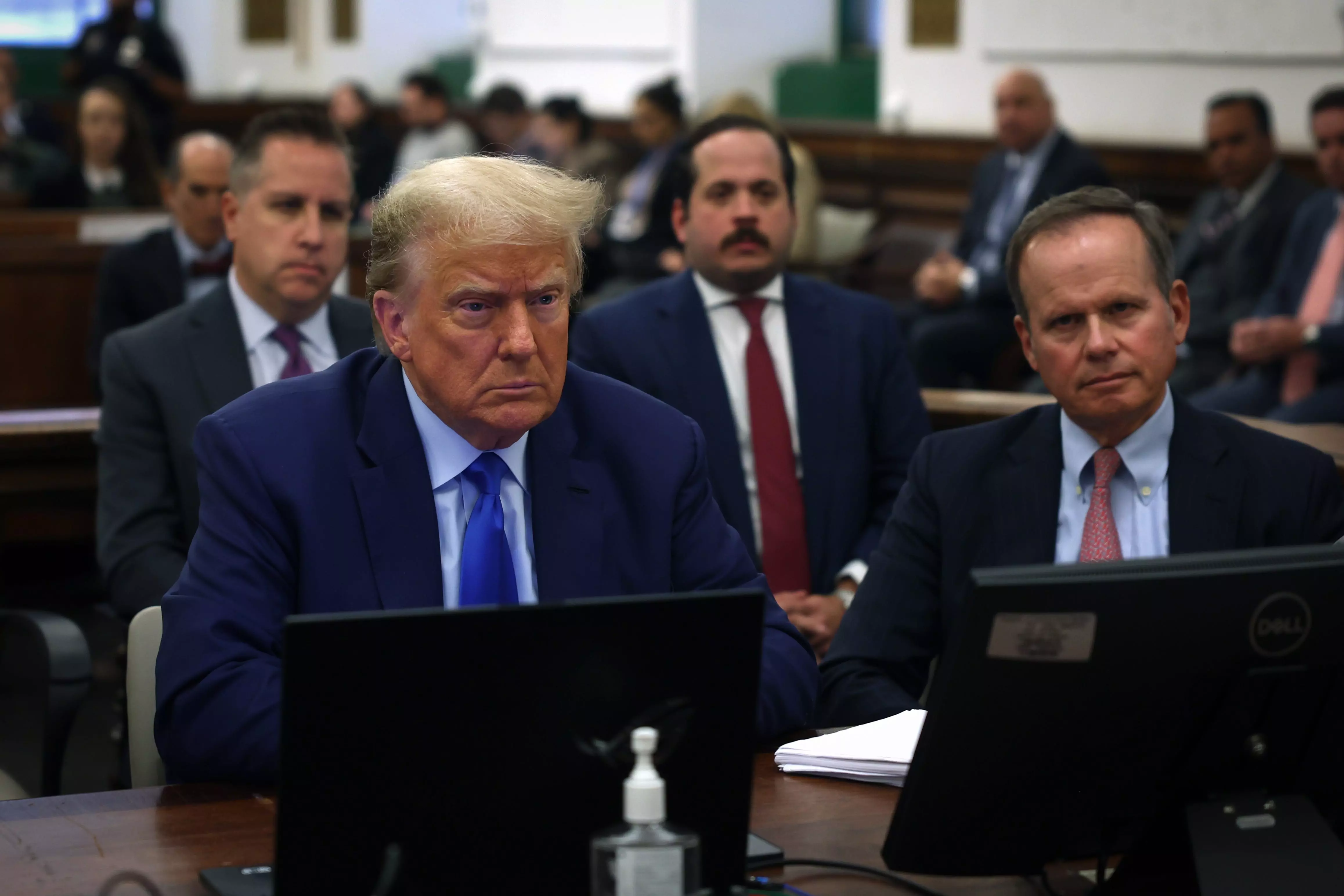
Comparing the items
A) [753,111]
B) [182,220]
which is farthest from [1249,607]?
[753,111]

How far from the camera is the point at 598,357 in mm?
3375

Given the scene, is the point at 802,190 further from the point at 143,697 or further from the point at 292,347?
the point at 143,697

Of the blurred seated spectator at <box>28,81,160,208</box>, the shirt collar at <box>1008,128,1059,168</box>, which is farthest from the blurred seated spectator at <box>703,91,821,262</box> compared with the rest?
the blurred seated spectator at <box>28,81,160,208</box>

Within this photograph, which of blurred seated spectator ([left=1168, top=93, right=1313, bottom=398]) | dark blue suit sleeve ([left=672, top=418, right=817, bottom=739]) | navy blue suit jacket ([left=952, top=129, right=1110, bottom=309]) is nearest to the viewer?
dark blue suit sleeve ([left=672, top=418, right=817, bottom=739])

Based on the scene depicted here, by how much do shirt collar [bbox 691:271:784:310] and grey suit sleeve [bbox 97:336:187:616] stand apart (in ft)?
3.61

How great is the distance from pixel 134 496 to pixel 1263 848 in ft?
6.93

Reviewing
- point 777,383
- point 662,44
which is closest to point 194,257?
point 777,383

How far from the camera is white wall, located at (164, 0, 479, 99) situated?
1316 centimetres

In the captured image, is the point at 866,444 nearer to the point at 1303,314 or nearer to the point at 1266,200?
the point at 1303,314

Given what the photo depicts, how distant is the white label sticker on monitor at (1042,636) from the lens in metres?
1.31

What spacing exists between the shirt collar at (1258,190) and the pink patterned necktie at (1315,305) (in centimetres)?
59

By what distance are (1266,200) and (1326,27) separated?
90 cm

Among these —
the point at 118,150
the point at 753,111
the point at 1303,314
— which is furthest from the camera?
the point at 118,150

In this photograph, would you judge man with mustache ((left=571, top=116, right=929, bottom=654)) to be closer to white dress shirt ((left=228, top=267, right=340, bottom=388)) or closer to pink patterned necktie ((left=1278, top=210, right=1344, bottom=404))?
white dress shirt ((left=228, top=267, right=340, bottom=388))
